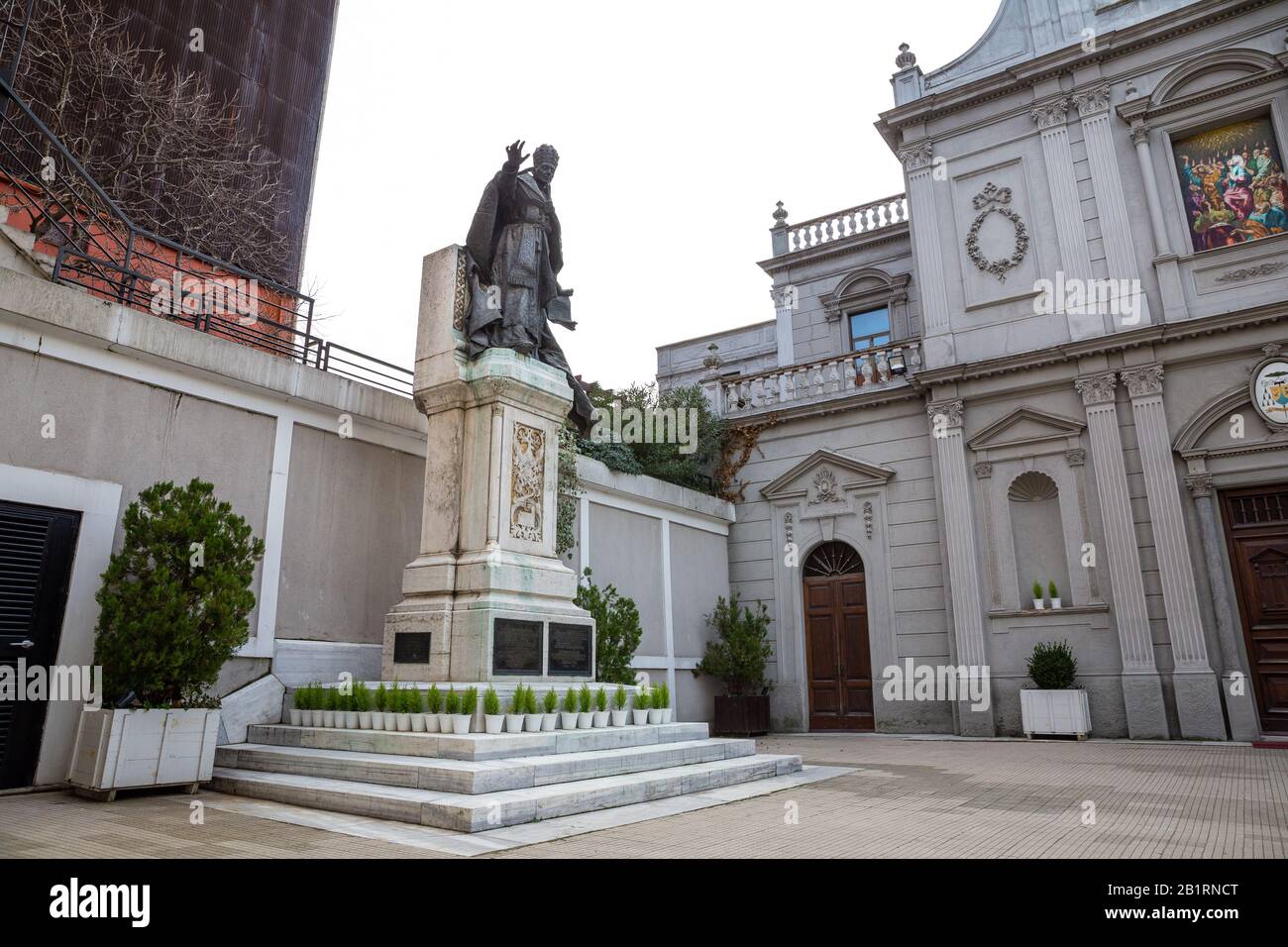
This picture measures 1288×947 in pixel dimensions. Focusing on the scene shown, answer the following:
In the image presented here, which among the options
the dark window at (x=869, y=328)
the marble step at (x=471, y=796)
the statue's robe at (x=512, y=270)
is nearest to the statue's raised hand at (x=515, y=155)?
the statue's robe at (x=512, y=270)

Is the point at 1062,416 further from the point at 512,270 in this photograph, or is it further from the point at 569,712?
the point at 569,712

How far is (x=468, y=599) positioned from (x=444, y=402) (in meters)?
2.16

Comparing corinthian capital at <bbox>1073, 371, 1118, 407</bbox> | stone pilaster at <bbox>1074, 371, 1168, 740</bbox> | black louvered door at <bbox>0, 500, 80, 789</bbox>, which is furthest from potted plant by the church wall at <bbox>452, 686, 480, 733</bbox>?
corinthian capital at <bbox>1073, 371, 1118, 407</bbox>

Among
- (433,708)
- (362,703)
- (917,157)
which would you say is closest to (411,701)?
(433,708)

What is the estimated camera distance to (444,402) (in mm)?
8219

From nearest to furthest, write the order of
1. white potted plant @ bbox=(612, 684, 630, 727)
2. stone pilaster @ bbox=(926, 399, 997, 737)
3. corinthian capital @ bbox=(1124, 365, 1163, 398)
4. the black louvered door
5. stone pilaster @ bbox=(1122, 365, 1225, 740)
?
1. the black louvered door
2. white potted plant @ bbox=(612, 684, 630, 727)
3. stone pilaster @ bbox=(1122, 365, 1225, 740)
4. corinthian capital @ bbox=(1124, 365, 1163, 398)
5. stone pilaster @ bbox=(926, 399, 997, 737)

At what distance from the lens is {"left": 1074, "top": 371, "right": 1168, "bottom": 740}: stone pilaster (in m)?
11.8

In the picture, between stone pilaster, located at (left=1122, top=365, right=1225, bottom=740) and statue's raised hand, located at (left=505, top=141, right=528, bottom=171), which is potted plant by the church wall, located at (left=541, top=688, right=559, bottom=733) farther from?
stone pilaster, located at (left=1122, top=365, right=1225, bottom=740)

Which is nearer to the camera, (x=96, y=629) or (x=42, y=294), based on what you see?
(x=96, y=629)

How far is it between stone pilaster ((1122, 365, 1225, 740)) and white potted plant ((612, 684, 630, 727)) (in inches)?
Result: 355

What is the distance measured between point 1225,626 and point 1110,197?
7.41m

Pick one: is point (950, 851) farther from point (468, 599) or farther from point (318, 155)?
point (318, 155)

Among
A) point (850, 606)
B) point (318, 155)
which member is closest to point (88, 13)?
point (318, 155)

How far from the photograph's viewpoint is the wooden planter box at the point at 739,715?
13969 mm
